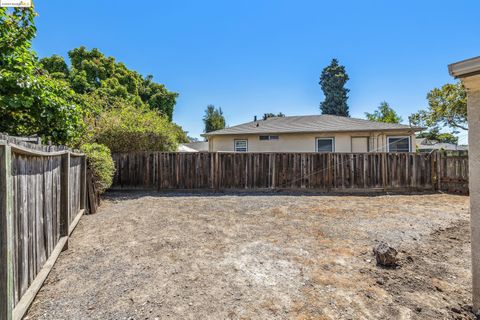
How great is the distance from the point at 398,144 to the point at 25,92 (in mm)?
14750

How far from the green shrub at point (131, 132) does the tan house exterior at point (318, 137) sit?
13.6 feet

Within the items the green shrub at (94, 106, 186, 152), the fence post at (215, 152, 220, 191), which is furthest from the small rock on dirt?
the green shrub at (94, 106, 186, 152)

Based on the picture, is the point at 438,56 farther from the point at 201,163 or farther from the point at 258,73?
the point at 201,163

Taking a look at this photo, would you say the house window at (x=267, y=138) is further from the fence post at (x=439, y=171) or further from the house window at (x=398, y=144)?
the fence post at (x=439, y=171)

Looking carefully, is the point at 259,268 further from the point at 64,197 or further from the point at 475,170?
the point at 64,197

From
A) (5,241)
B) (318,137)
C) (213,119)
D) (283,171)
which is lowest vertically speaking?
(5,241)

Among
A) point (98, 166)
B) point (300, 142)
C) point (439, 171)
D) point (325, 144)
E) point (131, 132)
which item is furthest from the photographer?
point (300, 142)

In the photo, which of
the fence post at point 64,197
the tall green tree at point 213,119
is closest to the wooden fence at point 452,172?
the fence post at point 64,197

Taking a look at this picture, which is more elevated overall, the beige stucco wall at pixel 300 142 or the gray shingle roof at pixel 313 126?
the gray shingle roof at pixel 313 126

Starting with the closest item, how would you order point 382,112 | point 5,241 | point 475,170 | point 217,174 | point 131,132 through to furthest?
point 5,241, point 475,170, point 217,174, point 131,132, point 382,112

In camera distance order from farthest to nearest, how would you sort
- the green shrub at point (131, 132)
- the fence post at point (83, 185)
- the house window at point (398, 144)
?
the house window at point (398, 144) → the green shrub at point (131, 132) → the fence post at point (83, 185)

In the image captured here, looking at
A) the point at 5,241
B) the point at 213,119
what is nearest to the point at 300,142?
the point at 5,241

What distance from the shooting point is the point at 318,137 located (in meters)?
13.8

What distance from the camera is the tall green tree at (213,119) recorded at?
3809 cm
